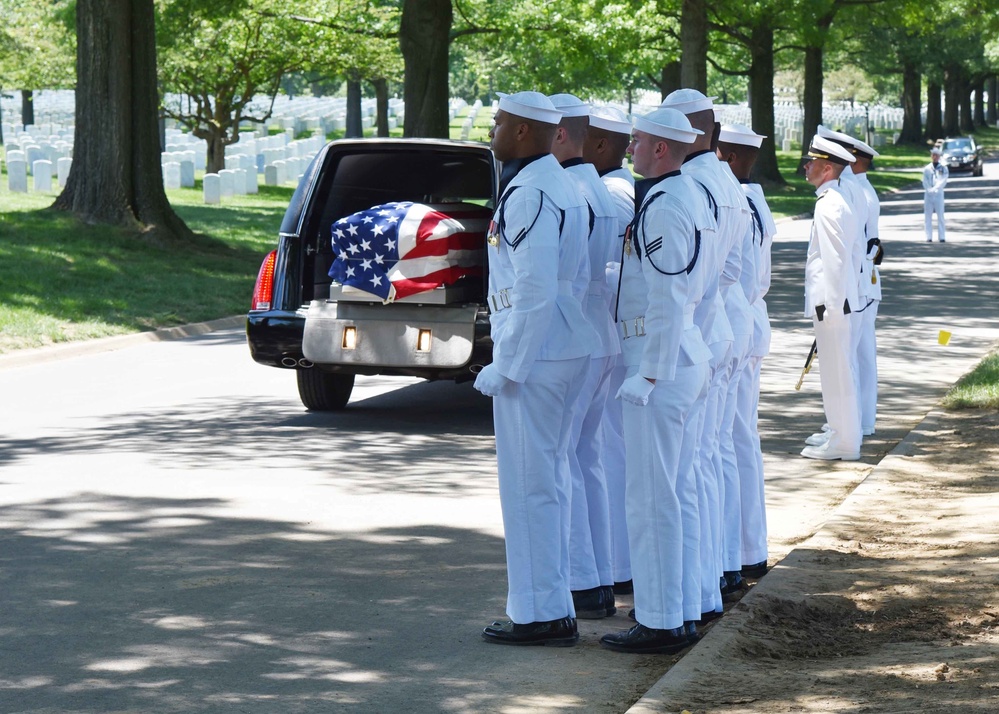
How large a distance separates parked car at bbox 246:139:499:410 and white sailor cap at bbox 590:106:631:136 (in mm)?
3445

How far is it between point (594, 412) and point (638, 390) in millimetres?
727

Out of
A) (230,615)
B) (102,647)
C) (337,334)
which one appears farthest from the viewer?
(337,334)

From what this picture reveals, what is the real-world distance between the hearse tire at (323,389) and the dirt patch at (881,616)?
420cm

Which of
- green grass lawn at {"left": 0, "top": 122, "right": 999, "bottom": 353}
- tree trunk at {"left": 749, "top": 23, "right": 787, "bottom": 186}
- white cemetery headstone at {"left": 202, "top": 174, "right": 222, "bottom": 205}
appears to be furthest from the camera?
tree trunk at {"left": 749, "top": 23, "right": 787, "bottom": 186}

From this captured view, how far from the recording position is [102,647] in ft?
18.0

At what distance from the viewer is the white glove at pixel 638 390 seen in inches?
204

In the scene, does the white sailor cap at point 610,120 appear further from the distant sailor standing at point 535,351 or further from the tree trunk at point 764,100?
the tree trunk at point 764,100

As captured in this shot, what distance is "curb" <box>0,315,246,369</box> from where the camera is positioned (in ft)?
44.3

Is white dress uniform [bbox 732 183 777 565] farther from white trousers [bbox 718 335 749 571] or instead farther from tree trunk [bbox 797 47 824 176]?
tree trunk [bbox 797 47 824 176]

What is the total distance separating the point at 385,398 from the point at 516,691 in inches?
265

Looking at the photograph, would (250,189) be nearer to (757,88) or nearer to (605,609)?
(757,88)

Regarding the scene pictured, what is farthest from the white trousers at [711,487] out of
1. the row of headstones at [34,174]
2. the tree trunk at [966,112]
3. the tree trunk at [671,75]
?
the tree trunk at [966,112]

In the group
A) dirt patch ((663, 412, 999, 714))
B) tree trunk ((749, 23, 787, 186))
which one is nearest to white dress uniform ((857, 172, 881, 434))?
dirt patch ((663, 412, 999, 714))

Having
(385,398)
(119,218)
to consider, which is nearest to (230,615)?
(385,398)
